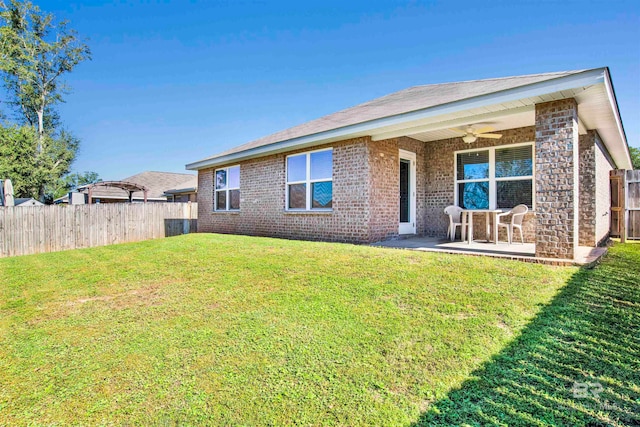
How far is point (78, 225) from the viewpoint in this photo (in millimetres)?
11875

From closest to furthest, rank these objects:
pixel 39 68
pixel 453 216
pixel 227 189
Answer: pixel 453 216
pixel 227 189
pixel 39 68

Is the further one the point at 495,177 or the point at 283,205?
the point at 283,205

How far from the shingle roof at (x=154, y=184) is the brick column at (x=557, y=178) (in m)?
22.6

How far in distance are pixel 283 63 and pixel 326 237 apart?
10128 millimetres

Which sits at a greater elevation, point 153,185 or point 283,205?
point 153,185

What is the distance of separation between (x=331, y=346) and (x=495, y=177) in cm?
747

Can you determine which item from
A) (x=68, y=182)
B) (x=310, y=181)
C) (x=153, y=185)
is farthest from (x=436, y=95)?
(x=68, y=182)

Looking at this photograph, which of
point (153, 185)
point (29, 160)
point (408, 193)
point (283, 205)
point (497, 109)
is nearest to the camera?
point (497, 109)

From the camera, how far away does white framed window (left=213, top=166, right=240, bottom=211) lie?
12.9 metres

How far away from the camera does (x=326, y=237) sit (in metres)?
9.16

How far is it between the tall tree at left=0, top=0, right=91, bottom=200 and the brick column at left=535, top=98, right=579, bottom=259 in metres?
31.7

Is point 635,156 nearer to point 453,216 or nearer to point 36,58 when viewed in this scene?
point 453,216

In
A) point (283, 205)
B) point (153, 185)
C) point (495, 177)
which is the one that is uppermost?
point (153, 185)

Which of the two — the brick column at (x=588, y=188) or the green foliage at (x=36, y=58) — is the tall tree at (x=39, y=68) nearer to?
the green foliage at (x=36, y=58)
